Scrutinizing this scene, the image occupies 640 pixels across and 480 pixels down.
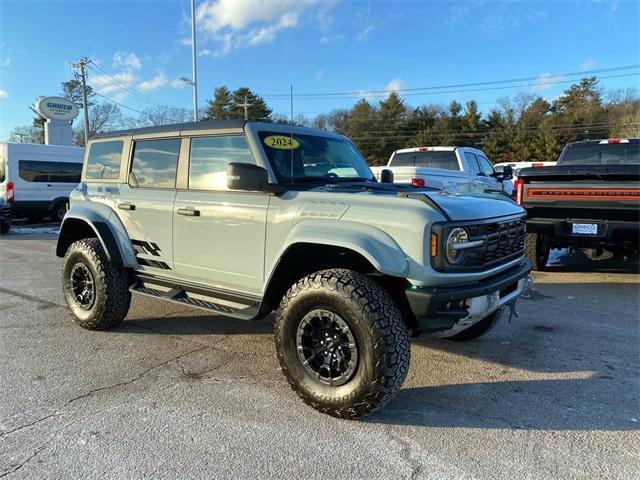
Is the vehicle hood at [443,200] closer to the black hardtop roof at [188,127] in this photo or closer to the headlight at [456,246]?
the headlight at [456,246]

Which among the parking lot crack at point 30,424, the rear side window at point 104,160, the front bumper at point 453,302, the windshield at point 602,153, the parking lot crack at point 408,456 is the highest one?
the windshield at point 602,153

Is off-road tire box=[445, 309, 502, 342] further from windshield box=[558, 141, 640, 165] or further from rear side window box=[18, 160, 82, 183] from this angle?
rear side window box=[18, 160, 82, 183]

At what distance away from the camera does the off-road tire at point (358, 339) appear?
2910mm

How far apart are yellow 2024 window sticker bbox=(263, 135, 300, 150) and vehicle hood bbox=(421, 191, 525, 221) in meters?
1.25

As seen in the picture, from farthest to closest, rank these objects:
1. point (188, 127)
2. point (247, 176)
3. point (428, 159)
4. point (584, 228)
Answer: point (428, 159), point (584, 228), point (188, 127), point (247, 176)

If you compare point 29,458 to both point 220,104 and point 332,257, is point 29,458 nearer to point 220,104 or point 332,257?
point 332,257

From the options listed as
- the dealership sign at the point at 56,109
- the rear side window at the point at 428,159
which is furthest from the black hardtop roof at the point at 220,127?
the dealership sign at the point at 56,109

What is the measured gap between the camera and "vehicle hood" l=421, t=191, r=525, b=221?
10.2 feet

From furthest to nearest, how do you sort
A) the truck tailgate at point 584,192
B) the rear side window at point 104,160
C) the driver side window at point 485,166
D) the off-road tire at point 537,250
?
1. the driver side window at point 485,166
2. the off-road tire at point 537,250
3. the truck tailgate at point 584,192
4. the rear side window at point 104,160

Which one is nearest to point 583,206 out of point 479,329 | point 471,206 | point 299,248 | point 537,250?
point 537,250

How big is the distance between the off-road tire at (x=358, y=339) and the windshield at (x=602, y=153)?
7427 mm

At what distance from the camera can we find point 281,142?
398cm

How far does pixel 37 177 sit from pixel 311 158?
1528 cm

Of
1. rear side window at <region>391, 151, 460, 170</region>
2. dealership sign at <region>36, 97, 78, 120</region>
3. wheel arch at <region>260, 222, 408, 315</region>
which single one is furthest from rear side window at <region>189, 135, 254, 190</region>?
dealership sign at <region>36, 97, 78, 120</region>
